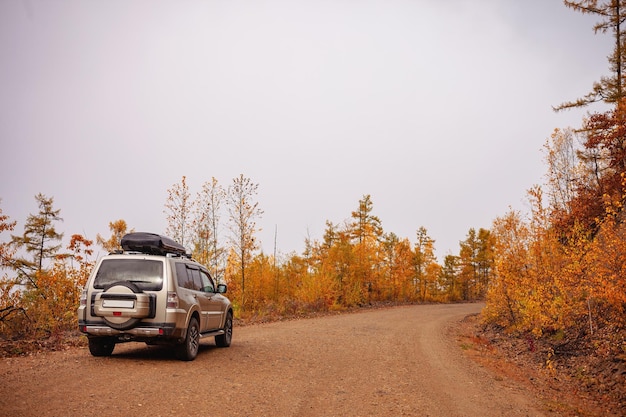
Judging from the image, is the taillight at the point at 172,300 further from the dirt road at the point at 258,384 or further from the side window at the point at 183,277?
the dirt road at the point at 258,384

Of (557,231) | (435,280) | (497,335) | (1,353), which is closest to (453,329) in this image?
(497,335)

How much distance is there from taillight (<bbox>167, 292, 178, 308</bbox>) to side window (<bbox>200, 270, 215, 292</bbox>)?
2.06m

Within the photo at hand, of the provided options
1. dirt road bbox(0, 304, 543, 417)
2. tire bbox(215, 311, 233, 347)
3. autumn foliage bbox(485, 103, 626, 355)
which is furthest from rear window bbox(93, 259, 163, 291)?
autumn foliage bbox(485, 103, 626, 355)

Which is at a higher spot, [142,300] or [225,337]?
[142,300]

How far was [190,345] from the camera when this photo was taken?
9836 mm

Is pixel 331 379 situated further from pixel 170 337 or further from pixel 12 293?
pixel 12 293

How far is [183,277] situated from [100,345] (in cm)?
232

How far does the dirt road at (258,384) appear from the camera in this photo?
636 centimetres

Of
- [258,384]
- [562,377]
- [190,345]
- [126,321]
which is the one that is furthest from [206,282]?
[562,377]

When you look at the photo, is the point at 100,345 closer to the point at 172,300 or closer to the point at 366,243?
the point at 172,300

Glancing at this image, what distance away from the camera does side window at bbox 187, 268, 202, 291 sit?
36.0ft

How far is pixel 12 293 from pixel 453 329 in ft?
57.1

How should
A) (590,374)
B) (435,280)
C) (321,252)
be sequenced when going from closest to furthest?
(590,374) → (321,252) → (435,280)

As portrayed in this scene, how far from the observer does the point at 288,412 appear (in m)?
6.30
